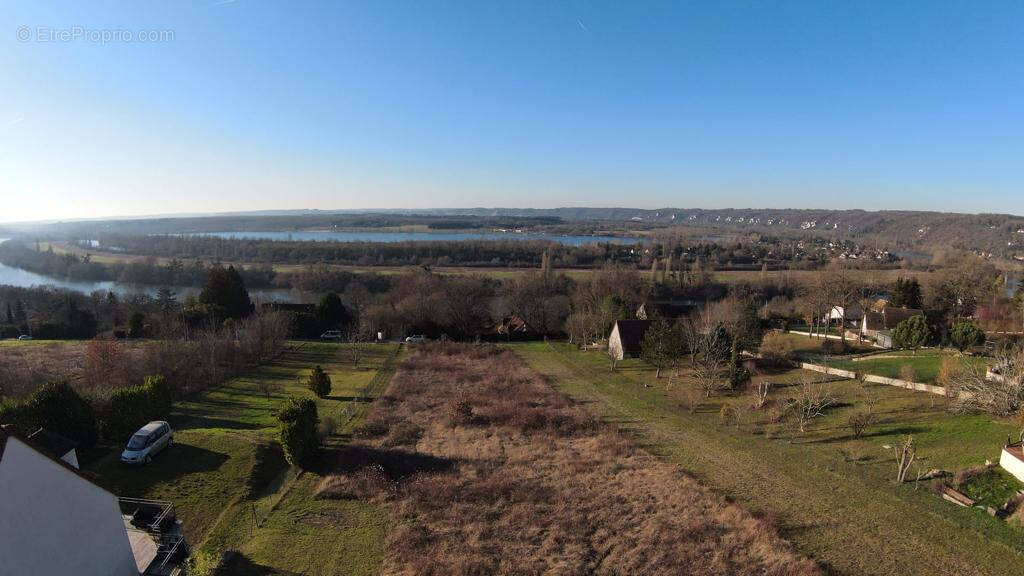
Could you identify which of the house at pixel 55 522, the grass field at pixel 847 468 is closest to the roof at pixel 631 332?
the grass field at pixel 847 468

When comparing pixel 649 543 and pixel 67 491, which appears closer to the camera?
pixel 67 491

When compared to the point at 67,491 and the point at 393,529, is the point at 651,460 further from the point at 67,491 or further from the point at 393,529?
the point at 67,491

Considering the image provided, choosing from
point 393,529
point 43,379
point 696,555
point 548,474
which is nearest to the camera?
point 696,555

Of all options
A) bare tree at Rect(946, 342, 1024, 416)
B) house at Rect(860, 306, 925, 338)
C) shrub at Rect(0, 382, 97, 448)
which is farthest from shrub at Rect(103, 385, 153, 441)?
house at Rect(860, 306, 925, 338)

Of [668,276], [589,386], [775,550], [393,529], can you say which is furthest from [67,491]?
[668,276]

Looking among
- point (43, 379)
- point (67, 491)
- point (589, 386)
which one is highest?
point (67, 491)

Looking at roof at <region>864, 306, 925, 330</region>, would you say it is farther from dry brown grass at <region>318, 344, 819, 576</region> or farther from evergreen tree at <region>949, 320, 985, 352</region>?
dry brown grass at <region>318, 344, 819, 576</region>
